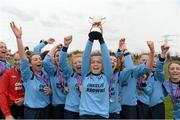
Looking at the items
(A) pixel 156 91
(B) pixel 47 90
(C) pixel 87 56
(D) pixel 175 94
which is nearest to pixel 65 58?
(C) pixel 87 56

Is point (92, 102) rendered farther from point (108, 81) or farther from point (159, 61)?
point (159, 61)

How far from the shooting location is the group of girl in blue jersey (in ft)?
20.7

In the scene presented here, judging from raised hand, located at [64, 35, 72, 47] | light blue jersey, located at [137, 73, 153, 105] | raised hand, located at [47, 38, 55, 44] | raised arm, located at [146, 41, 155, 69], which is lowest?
light blue jersey, located at [137, 73, 153, 105]

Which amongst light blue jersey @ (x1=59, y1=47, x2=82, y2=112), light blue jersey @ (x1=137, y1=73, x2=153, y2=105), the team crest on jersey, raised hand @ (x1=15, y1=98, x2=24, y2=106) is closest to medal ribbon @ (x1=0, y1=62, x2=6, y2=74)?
the team crest on jersey

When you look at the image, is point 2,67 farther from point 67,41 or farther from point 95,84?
point 95,84

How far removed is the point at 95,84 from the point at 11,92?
6.70 ft

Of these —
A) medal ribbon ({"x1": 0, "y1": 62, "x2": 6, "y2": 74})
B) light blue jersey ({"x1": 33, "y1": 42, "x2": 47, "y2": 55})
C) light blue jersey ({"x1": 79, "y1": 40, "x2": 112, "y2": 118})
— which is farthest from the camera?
light blue jersey ({"x1": 33, "y1": 42, "x2": 47, "y2": 55})

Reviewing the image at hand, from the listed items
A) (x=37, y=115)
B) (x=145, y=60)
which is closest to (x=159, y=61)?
(x=145, y=60)

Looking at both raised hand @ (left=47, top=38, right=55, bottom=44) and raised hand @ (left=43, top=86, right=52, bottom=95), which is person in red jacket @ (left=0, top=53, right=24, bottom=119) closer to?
raised hand @ (left=43, top=86, right=52, bottom=95)

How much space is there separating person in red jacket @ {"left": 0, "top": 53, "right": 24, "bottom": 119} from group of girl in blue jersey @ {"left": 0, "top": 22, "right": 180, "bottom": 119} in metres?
0.27

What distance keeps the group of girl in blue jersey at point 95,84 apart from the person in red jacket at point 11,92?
0.88 ft

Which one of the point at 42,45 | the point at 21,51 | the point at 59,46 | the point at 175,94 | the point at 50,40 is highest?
the point at 50,40

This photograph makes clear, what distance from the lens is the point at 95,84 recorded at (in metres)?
6.25

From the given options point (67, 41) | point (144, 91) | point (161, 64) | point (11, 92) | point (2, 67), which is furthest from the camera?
point (2, 67)
